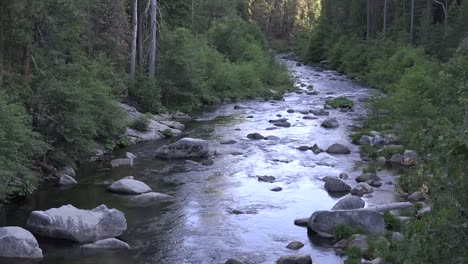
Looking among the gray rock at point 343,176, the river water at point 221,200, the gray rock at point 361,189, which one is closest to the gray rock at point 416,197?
the river water at point 221,200

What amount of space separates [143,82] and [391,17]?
3941 centimetres

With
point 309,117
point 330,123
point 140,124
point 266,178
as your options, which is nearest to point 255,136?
point 330,123

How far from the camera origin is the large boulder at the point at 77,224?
13883 mm

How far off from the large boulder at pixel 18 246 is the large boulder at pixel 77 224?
1027 millimetres

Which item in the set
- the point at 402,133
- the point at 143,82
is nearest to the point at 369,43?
the point at 143,82

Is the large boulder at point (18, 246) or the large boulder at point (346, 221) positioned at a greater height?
the large boulder at point (346, 221)

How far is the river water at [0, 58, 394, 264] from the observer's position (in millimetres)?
13203

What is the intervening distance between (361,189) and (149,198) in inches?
236

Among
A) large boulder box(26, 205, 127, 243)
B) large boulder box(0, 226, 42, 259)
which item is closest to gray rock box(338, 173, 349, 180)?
large boulder box(26, 205, 127, 243)

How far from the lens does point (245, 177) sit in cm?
1995

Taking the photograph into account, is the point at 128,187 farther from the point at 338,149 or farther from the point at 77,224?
A: the point at 338,149

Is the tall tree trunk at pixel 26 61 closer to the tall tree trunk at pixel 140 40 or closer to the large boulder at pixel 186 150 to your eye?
the large boulder at pixel 186 150

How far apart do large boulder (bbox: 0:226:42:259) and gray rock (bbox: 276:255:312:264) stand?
4.91 m

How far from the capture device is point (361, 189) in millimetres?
17891
